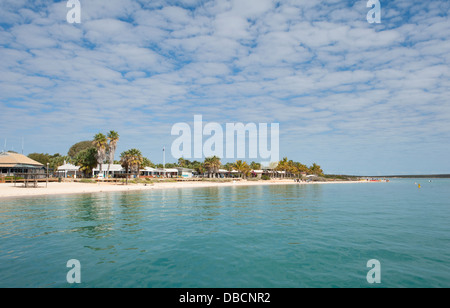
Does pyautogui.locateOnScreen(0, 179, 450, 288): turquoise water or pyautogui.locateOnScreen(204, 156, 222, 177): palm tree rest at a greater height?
pyautogui.locateOnScreen(204, 156, 222, 177): palm tree

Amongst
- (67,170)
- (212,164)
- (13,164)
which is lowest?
(67,170)

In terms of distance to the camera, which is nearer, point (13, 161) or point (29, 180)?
point (29, 180)

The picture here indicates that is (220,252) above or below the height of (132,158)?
below

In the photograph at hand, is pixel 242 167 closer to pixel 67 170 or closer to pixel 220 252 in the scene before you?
pixel 67 170

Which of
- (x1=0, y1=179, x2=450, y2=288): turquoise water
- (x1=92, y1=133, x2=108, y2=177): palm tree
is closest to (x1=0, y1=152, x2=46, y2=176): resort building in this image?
(x1=92, y1=133, x2=108, y2=177): palm tree

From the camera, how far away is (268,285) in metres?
7.47

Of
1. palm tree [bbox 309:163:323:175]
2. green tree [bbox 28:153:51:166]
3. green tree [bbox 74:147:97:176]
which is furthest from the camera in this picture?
palm tree [bbox 309:163:323:175]

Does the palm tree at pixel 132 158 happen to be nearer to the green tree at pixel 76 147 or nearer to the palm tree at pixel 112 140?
the palm tree at pixel 112 140

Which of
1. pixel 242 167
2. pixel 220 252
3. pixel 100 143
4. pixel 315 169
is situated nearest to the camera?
pixel 220 252

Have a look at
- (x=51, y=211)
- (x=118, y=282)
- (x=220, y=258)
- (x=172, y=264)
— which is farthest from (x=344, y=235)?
(x=51, y=211)

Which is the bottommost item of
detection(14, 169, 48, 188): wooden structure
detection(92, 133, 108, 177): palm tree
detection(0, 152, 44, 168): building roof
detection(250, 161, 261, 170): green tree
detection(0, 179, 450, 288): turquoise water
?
detection(0, 179, 450, 288): turquoise water

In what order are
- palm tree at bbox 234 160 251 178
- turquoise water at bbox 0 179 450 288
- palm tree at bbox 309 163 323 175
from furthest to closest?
palm tree at bbox 309 163 323 175 → palm tree at bbox 234 160 251 178 → turquoise water at bbox 0 179 450 288

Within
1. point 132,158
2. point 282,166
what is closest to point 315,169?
point 282,166

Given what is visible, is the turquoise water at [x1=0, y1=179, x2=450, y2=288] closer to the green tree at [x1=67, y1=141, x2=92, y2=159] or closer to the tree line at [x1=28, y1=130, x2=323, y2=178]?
the tree line at [x1=28, y1=130, x2=323, y2=178]
